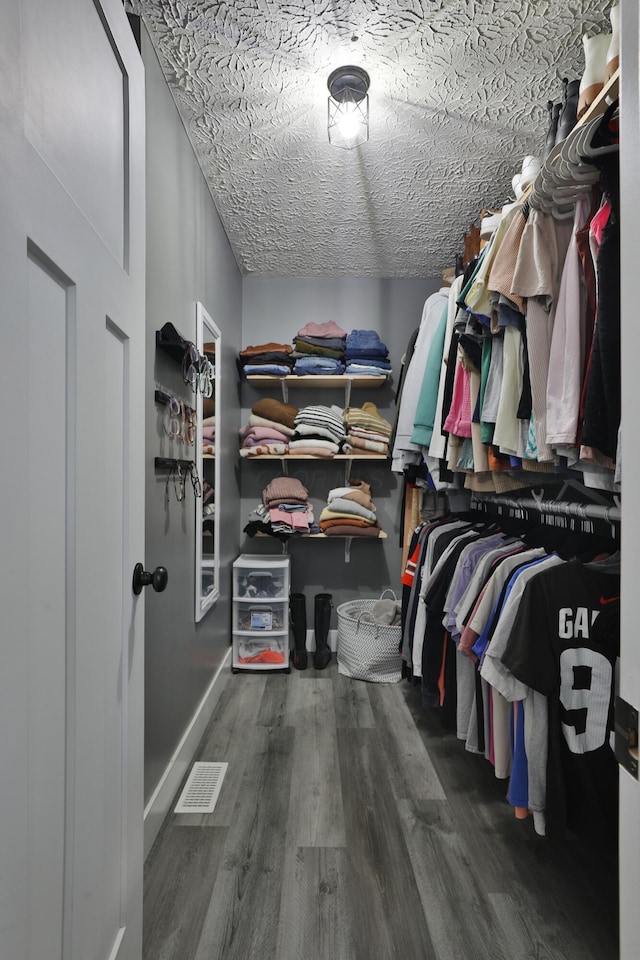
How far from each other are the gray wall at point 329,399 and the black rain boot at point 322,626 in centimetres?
23

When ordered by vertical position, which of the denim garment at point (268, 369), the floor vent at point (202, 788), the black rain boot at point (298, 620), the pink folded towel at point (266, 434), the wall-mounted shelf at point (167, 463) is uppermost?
the denim garment at point (268, 369)

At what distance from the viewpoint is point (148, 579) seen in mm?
1130

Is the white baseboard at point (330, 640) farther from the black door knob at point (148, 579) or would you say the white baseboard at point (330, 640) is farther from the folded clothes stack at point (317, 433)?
the black door knob at point (148, 579)

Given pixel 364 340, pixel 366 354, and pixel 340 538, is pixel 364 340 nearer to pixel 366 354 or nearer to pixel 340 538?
pixel 366 354

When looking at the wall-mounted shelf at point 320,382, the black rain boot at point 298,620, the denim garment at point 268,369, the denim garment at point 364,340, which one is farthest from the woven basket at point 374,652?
the denim garment at point 364,340

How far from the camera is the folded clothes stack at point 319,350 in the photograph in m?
3.36

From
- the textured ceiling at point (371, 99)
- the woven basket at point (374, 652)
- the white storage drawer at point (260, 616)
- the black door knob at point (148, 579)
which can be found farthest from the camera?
the white storage drawer at point (260, 616)

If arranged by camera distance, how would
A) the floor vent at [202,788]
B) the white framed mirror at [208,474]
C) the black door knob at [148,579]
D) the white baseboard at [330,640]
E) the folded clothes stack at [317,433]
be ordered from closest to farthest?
A: the black door knob at [148,579] < the floor vent at [202,788] < the white framed mirror at [208,474] < the folded clothes stack at [317,433] < the white baseboard at [330,640]

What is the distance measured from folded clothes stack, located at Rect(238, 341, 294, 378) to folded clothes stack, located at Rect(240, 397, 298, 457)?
0.64 feet

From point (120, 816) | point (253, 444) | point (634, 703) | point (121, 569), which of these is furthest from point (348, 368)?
point (634, 703)

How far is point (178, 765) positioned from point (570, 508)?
1669mm

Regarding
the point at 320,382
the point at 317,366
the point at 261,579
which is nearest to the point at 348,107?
the point at 317,366

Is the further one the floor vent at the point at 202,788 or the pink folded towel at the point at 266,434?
the pink folded towel at the point at 266,434

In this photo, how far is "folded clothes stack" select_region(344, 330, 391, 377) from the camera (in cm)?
337
